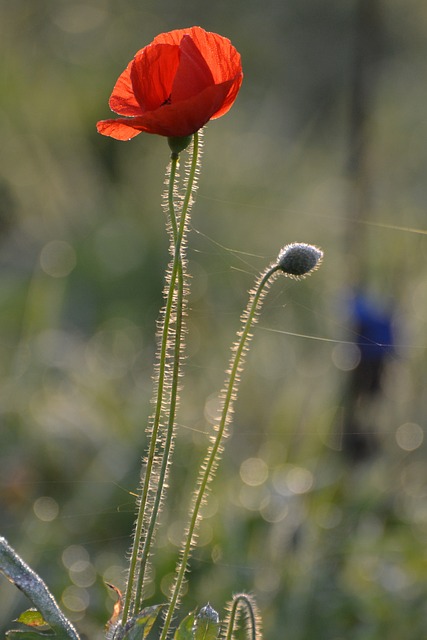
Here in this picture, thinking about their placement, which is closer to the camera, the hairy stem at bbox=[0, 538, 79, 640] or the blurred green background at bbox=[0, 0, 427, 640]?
the hairy stem at bbox=[0, 538, 79, 640]

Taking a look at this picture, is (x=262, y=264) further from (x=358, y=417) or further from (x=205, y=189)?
(x=358, y=417)

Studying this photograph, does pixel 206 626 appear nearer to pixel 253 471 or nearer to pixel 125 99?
pixel 125 99

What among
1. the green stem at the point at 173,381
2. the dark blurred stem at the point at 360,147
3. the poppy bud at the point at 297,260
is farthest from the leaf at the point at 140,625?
the dark blurred stem at the point at 360,147

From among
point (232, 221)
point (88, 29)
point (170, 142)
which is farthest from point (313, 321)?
point (88, 29)

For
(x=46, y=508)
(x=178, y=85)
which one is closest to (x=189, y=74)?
(x=178, y=85)

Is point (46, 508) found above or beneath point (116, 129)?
beneath

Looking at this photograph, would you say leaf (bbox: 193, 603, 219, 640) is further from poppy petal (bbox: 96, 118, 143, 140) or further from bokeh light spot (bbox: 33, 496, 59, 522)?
bokeh light spot (bbox: 33, 496, 59, 522)

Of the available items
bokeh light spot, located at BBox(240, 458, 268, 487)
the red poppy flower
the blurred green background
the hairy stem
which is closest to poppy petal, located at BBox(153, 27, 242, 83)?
the red poppy flower
